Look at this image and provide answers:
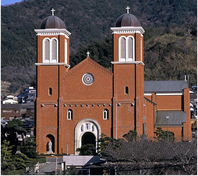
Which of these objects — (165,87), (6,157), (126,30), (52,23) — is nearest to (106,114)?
(126,30)

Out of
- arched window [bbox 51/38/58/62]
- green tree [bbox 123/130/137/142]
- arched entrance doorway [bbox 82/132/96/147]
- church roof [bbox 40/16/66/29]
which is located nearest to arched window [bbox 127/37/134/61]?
church roof [bbox 40/16/66/29]

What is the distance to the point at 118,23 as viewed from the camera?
217 ft

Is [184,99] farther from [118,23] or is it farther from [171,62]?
[171,62]

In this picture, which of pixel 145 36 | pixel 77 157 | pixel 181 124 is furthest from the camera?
pixel 145 36

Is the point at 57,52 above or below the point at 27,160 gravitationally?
above

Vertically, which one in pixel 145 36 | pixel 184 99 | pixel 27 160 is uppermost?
pixel 145 36

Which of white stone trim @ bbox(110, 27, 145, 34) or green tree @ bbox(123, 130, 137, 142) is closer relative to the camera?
green tree @ bbox(123, 130, 137, 142)

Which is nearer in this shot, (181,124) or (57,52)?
(57,52)

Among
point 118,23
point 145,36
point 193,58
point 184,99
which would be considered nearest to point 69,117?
point 118,23

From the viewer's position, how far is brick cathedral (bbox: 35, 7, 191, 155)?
65.0 m

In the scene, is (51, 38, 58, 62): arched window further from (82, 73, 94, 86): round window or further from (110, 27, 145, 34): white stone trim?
(110, 27, 145, 34): white stone trim

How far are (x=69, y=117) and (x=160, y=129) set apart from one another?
8983 mm

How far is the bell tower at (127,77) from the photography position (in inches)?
2544

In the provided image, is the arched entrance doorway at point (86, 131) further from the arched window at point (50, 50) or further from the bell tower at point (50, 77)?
the arched window at point (50, 50)
